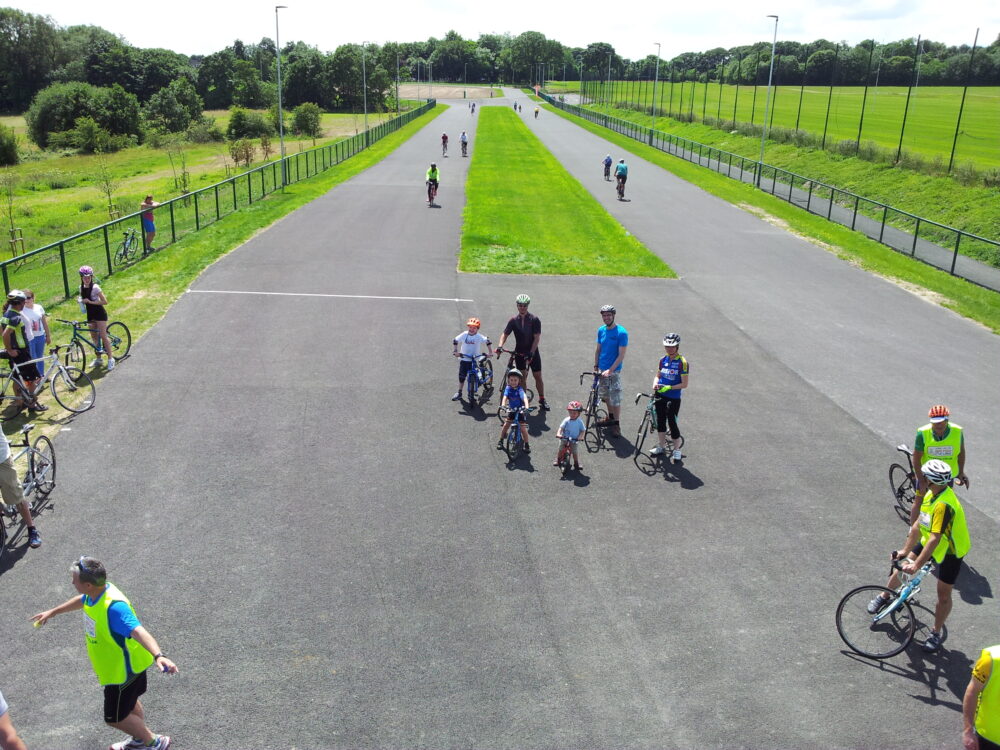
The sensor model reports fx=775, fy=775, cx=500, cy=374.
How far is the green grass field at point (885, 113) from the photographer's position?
51.2 metres

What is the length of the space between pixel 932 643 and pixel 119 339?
44.1 ft

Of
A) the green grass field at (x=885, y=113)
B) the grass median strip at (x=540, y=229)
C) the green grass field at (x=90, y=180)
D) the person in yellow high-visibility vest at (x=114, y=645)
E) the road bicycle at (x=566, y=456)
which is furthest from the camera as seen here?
the green grass field at (x=885, y=113)

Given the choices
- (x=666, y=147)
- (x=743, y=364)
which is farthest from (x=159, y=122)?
(x=743, y=364)

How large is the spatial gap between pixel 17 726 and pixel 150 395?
7302 mm

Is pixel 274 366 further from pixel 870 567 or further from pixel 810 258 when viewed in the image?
pixel 810 258

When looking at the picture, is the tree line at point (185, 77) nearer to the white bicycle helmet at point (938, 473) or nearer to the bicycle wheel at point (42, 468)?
the bicycle wheel at point (42, 468)

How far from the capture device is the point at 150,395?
12.7 metres

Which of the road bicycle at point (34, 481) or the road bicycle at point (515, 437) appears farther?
the road bicycle at point (515, 437)

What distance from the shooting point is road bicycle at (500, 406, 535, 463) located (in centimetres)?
1096

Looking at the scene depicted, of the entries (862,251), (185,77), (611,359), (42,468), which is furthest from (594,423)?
(185,77)

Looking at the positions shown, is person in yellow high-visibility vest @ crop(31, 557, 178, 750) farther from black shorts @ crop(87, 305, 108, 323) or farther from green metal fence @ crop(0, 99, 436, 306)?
green metal fence @ crop(0, 99, 436, 306)

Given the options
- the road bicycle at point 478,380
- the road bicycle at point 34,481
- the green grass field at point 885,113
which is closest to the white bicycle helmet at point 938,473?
the road bicycle at point 478,380

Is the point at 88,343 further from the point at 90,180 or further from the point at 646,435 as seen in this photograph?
the point at 90,180

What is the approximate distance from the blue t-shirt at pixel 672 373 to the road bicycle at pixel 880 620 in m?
3.80
